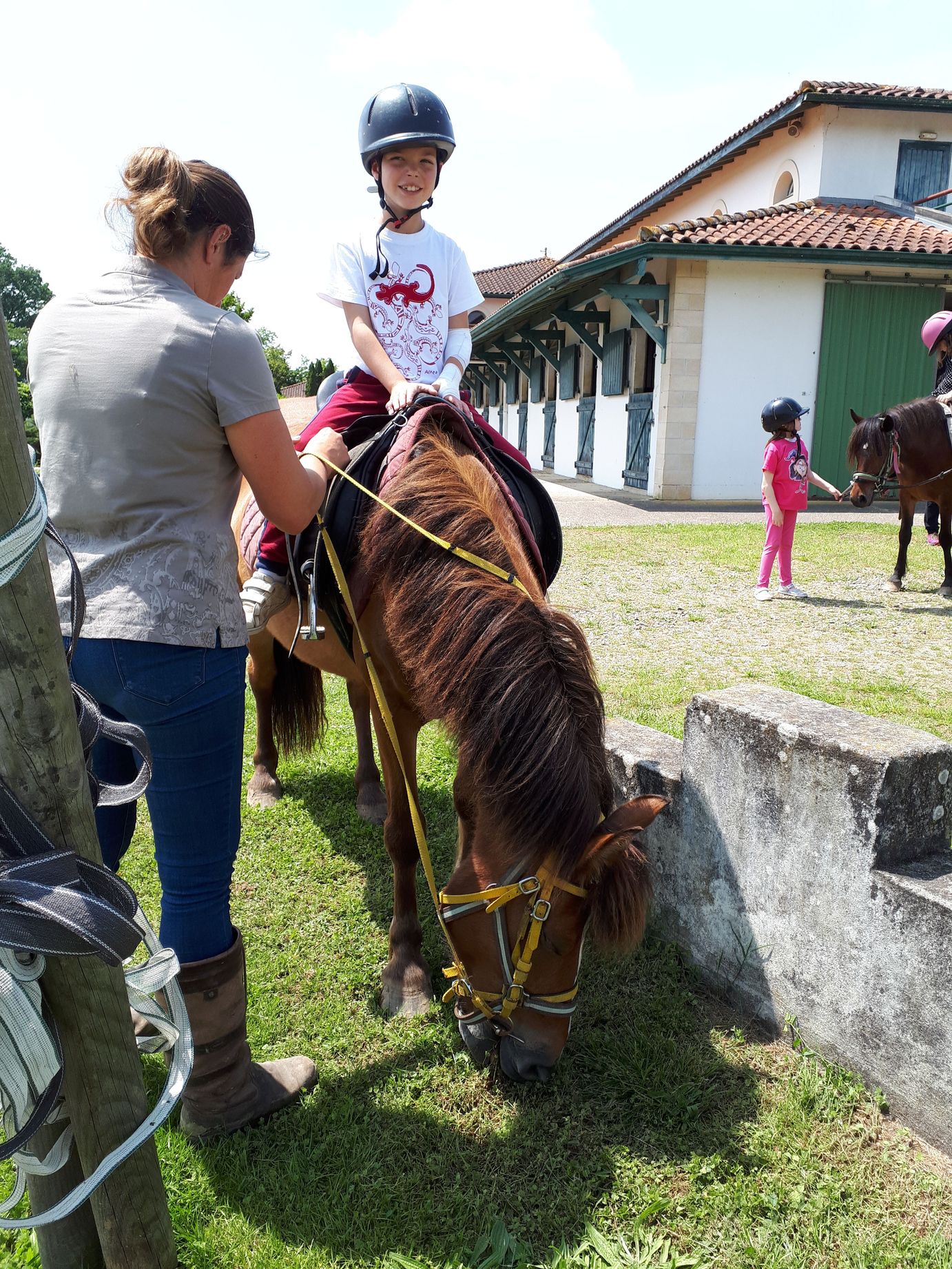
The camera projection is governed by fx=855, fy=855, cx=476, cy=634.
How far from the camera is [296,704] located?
4.05 metres

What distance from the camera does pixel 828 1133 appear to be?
79.9 inches

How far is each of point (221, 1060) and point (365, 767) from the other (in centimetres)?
206

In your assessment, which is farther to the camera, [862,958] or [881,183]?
[881,183]

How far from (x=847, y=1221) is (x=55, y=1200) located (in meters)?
1.60

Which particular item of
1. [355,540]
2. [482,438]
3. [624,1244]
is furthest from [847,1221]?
[482,438]

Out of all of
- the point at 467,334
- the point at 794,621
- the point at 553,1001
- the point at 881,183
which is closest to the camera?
the point at 553,1001

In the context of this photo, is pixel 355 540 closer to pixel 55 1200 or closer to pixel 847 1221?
pixel 55 1200

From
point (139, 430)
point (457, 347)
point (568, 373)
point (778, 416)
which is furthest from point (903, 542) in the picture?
point (568, 373)

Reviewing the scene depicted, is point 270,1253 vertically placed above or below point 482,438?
below

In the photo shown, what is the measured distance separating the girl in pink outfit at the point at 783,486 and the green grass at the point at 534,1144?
536 centimetres

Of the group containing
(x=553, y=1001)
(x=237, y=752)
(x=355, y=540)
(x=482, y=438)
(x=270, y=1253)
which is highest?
(x=482, y=438)

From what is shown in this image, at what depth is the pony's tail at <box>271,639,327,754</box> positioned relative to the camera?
4.04 metres

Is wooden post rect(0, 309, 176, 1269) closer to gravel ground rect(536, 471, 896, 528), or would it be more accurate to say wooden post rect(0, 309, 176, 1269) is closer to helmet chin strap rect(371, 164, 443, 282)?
helmet chin strap rect(371, 164, 443, 282)

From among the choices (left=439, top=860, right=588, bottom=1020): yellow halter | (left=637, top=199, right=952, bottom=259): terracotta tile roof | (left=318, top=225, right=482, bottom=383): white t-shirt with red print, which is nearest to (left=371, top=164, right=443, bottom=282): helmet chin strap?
(left=318, top=225, right=482, bottom=383): white t-shirt with red print
